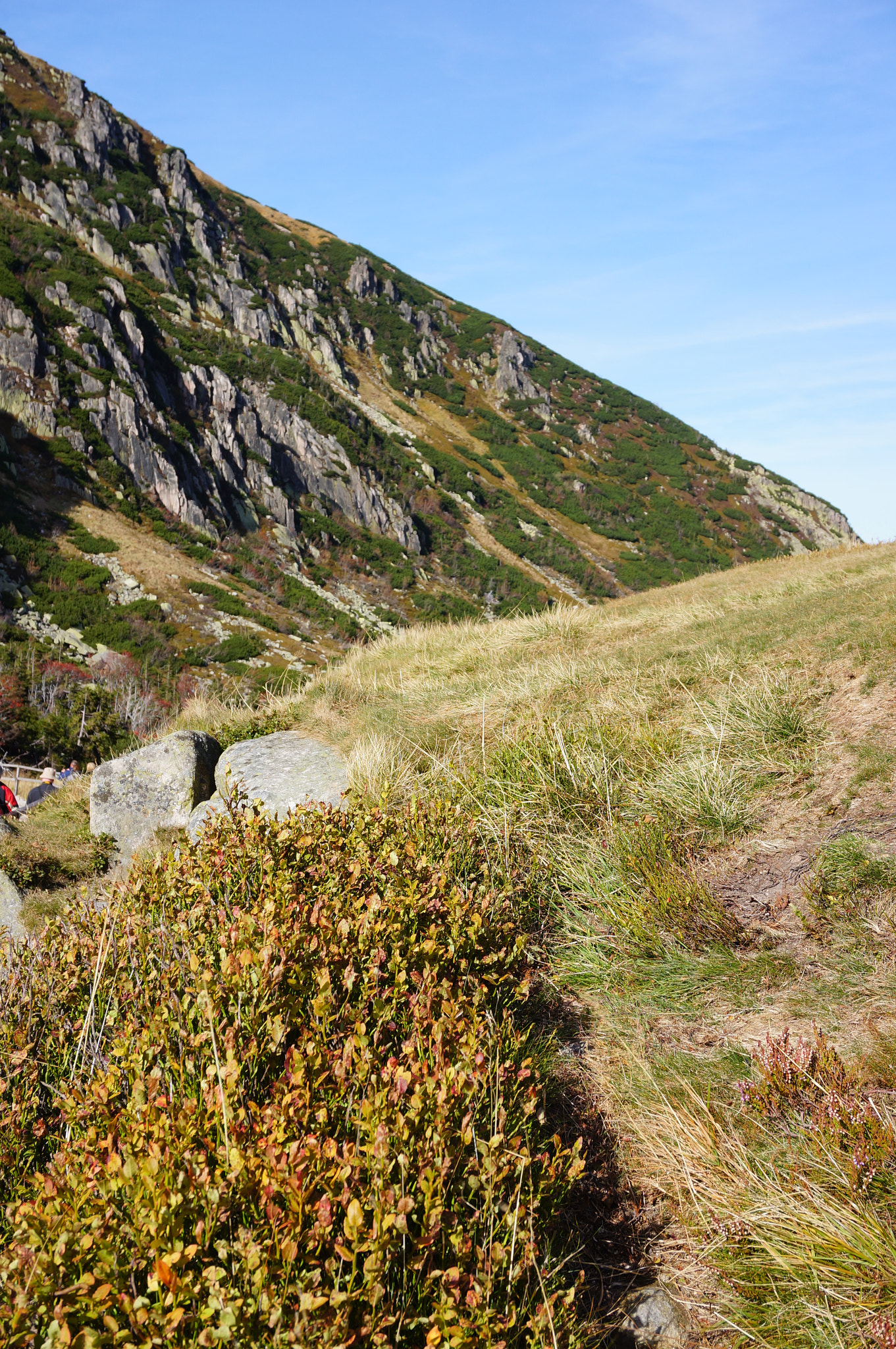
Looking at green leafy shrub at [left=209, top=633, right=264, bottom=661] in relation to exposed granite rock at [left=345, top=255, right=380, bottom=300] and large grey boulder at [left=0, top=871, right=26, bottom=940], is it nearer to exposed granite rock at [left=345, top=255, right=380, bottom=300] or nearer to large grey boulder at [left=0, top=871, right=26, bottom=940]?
large grey boulder at [left=0, top=871, right=26, bottom=940]

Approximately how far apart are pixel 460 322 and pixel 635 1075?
9913 centimetres

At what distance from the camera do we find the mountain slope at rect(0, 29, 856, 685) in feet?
129

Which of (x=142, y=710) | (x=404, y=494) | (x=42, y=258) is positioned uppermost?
(x=42, y=258)

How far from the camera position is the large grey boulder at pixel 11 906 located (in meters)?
6.91

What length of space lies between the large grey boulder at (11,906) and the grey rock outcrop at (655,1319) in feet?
20.4

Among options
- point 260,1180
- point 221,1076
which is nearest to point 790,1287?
point 260,1180

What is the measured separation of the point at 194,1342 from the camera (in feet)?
5.41

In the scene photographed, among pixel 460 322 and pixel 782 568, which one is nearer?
pixel 782 568

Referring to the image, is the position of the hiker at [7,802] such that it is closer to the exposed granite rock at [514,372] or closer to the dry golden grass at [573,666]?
the dry golden grass at [573,666]

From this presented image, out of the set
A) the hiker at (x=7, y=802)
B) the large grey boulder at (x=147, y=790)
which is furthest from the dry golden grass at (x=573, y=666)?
the hiker at (x=7, y=802)

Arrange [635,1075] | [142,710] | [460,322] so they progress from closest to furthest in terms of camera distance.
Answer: [635,1075] < [142,710] < [460,322]

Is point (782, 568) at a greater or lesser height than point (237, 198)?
lesser

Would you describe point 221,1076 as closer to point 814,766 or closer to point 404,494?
point 814,766

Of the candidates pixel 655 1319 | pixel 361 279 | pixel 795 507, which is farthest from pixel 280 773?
pixel 361 279
